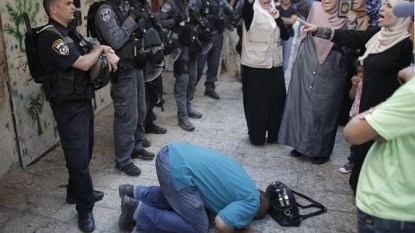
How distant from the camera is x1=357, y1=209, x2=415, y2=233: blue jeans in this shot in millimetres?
1408

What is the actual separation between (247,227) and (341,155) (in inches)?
66.9

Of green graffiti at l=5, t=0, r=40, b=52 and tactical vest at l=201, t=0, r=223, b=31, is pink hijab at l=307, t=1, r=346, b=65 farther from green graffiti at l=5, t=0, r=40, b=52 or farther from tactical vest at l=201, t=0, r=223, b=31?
green graffiti at l=5, t=0, r=40, b=52

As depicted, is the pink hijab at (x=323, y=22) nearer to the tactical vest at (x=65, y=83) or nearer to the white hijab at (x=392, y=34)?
the white hijab at (x=392, y=34)

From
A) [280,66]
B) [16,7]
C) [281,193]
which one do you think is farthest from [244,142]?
[16,7]

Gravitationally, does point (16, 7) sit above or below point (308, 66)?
above

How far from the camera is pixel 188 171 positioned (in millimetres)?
2301

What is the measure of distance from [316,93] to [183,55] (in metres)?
1.57

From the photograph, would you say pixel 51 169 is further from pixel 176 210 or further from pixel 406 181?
pixel 406 181

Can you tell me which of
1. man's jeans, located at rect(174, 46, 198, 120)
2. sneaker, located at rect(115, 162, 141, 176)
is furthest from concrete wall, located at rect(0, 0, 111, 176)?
man's jeans, located at rect(174, 46, 198, 120)

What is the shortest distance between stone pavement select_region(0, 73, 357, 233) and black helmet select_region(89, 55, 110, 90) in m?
0.98

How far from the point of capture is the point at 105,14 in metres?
2.82

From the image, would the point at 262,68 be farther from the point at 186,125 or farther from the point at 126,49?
the point at 126,49

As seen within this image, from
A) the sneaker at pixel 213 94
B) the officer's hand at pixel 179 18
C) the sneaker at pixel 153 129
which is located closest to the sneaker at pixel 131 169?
the sneaker at pixel 153 129

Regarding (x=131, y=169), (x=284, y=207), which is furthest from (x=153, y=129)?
(x=284, y=207)
